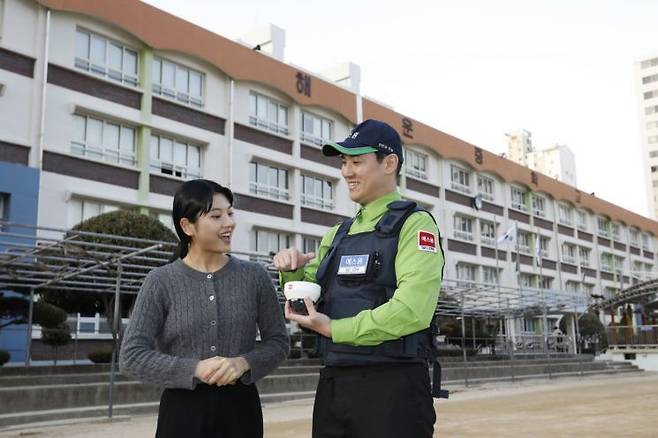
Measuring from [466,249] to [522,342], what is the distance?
5752 millimetres

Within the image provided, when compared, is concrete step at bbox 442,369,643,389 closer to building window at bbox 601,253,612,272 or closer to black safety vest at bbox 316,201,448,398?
black safety vest at bbox 316,201,448,398

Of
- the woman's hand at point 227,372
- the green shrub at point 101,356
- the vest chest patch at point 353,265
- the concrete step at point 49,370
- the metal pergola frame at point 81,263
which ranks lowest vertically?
the concrete step at point 49,370

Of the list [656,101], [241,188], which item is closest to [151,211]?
[241,188]

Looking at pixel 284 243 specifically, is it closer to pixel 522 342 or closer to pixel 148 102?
pixel 148 102

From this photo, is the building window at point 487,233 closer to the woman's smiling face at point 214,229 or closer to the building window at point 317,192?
the building window at point 317,192

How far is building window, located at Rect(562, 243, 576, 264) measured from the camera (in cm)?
4668

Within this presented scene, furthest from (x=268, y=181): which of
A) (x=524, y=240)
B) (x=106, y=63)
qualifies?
(x=524, y=240)

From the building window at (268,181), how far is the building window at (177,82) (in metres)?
3.45

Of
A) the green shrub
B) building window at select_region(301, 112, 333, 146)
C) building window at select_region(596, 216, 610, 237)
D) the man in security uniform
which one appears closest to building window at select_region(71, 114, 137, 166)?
the green shrub

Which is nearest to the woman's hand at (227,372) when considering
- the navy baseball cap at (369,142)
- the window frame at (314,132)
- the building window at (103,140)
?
the navy baseball cap at (369,142)

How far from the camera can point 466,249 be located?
37250 millimetres

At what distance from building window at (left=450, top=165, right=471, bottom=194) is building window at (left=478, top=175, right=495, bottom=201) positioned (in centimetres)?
104

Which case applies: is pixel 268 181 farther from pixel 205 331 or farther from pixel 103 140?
pixel 205 331

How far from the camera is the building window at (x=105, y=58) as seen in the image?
67.8 feet
